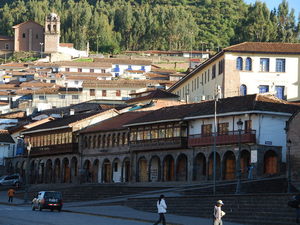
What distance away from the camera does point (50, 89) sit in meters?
144

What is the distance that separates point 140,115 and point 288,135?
95.3ft

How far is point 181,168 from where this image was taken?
74188 millimetres

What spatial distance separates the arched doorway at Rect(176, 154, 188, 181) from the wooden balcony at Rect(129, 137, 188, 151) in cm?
117

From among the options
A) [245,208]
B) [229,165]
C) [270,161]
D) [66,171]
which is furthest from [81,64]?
[245,208]

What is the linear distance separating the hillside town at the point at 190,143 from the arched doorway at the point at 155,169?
9cm

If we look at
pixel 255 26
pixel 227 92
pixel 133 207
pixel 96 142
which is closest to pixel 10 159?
pixel 96 142

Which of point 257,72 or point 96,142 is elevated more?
point 257,72

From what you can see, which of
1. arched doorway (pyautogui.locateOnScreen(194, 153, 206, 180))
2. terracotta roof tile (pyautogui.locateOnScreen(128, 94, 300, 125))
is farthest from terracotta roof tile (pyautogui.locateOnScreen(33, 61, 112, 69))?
Answer: arched doorway (pyautogui.locateOnScreen(194, 153, 206, 180))

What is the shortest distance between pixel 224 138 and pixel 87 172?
23.9 meters

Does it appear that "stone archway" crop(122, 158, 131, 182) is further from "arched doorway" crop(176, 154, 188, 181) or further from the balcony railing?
the balcony railing

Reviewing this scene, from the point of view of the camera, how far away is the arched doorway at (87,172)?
87.3m

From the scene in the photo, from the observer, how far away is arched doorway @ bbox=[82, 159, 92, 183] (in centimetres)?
8731

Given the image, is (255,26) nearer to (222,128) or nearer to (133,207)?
(222,128)

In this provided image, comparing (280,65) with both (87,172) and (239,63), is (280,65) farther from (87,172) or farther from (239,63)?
(87,172)
